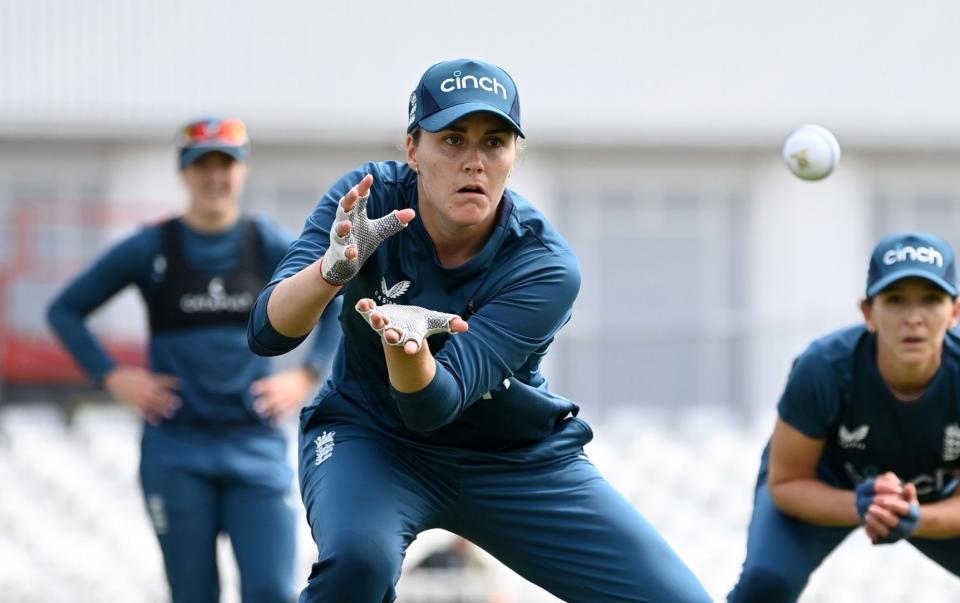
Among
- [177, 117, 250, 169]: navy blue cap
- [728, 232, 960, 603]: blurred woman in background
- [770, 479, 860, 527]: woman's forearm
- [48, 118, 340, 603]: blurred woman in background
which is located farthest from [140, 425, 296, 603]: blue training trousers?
[770, 479, 860, 527]: woman's forearm

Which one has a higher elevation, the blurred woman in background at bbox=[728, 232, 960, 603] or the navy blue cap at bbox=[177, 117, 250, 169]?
the navy blue cap at bbox=[177, 117, 250, 169]

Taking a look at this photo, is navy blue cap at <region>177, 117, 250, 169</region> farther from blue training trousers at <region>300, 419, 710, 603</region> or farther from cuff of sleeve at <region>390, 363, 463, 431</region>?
cuff of sleeve at <region>390, 363, 463, 431</region>

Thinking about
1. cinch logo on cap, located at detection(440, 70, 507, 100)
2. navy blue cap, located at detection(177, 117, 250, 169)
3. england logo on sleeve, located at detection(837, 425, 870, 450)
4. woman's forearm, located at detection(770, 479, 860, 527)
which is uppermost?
cinch logo on cap, located at detection(440, 70, 507, 100)

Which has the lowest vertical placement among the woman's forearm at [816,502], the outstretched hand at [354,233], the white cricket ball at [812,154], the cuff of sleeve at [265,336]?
the woman's forearm at [816,502]

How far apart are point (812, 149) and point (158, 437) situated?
3.26 metres

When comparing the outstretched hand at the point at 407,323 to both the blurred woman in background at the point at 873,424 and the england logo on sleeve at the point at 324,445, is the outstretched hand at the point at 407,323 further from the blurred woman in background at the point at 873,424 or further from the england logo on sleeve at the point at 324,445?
the blurred woman in background at the point at 873,424

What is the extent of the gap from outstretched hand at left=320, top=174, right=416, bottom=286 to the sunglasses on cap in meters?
3.28

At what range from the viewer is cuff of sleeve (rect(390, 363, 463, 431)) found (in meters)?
4.84

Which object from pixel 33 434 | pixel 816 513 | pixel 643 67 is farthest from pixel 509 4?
pixel 816 513

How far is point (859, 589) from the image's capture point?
11.8 metres

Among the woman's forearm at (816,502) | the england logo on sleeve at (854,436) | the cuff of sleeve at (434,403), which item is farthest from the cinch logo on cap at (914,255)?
the cuff of sleeve at (434,403)

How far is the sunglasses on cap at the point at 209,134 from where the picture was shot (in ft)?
26.1

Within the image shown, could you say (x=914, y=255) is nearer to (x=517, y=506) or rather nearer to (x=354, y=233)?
(x=517, y=506)

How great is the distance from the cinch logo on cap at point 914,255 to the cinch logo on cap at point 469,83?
179cm
